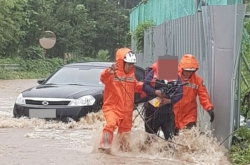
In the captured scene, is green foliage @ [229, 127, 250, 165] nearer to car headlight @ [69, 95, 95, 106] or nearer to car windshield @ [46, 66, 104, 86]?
car headlight @ [69, 95, 95, 106]

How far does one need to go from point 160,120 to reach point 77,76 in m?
4.82

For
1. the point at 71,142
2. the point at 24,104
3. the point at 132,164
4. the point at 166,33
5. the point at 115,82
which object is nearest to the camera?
the point at 132,164

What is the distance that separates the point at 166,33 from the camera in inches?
517

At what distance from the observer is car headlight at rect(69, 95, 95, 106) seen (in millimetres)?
11195

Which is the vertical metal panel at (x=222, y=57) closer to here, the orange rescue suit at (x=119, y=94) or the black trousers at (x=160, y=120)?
the black trousers at (x=160, y=120)

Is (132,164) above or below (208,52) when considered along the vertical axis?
below

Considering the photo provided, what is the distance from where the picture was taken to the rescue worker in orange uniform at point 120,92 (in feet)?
26.2

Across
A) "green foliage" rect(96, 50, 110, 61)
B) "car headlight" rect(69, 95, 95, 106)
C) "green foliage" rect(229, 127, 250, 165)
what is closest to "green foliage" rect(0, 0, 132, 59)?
"green foliage" rect(96, 50, 110, 61)

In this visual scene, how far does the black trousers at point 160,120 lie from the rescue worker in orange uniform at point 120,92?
0.29m

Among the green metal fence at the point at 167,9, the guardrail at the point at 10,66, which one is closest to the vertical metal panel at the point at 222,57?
the green metal fence at the point at 167,9

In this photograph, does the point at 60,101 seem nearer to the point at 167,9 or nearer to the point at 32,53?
the point at 167,9

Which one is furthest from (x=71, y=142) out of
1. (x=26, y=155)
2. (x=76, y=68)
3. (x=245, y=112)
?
(x=76, y=68)

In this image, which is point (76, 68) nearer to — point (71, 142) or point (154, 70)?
point (71, 142)

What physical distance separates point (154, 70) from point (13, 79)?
2912 centimetres
